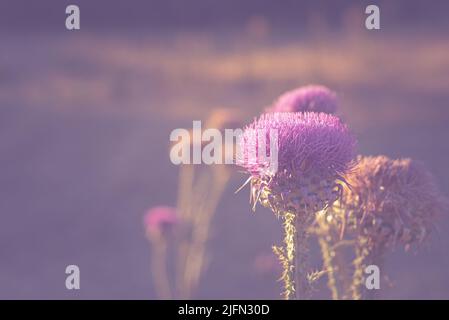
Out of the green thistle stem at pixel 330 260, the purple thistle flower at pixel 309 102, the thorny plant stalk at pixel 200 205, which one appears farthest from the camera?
the thorny plant stalk at pixel 200 205

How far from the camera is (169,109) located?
9469 mm

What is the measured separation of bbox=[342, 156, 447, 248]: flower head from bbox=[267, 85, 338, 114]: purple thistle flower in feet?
1.31

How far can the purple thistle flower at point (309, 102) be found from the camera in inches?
132

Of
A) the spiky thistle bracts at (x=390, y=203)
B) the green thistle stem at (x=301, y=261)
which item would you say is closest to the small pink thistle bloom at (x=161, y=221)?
the spiky thistle bracts at (x=390, y=203)

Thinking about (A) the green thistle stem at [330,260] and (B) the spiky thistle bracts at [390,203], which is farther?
(A) the green thistle stem at [330,260]

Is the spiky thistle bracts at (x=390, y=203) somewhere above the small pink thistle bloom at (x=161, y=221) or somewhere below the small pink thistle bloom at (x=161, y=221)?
below

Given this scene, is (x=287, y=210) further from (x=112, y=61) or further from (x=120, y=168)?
(x=112, y=61)

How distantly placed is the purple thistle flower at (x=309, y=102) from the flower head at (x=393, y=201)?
0.40m

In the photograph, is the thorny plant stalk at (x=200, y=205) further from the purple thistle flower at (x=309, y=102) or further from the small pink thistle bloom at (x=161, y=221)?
the purple thistle flower at (x=309, y=102)

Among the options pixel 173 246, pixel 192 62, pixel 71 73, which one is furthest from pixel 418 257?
pixel 71 73

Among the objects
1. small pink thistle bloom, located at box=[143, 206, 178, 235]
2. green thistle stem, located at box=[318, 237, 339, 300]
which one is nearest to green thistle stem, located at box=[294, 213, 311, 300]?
green thistle stem, located at box=[318, 237, 339, 300]

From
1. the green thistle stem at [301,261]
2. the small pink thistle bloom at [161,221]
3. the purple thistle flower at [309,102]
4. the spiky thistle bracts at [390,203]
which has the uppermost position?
the purple thistle flower at [309,102]

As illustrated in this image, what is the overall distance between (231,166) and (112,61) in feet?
20.3

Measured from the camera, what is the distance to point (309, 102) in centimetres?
337
